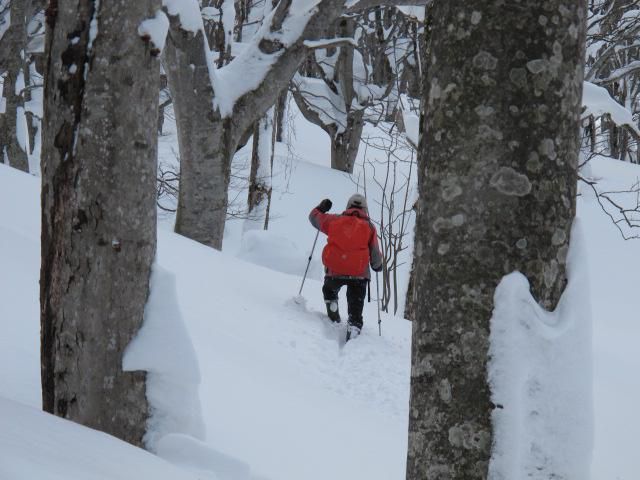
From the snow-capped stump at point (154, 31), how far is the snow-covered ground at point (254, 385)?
1158 millimetres

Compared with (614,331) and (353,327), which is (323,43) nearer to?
(353,327)

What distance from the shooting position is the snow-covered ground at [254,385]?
2.57 m

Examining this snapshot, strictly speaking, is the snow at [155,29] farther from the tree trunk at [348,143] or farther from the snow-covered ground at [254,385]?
the tree trunk at [348,143]

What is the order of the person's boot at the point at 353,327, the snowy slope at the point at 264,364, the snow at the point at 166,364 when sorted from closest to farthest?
1. the snow at the point at 166,364
2. the snowy slope at the point at 264,364
3. the person's boot at the point at 353,327

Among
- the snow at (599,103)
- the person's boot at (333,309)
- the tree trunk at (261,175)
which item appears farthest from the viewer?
the tree trunk at (261,175)

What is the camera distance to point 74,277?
3.05 meters

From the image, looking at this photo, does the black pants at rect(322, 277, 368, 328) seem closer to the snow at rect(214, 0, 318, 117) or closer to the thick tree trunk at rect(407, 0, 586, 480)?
the snow at rect(214, 0, 318, 117)

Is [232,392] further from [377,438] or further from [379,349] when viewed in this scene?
[379,349]

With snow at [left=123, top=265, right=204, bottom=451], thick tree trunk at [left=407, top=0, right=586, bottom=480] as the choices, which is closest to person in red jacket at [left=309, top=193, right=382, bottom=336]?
snow at [left=123, top=265, right=204, bottom=451]

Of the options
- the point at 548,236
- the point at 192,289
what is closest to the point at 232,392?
the point at 192,289

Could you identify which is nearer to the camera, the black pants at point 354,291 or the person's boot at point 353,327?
the person's boot at point 353,327

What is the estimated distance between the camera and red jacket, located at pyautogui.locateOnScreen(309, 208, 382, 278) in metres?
8.32

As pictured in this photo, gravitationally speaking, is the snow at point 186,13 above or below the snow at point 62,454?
above

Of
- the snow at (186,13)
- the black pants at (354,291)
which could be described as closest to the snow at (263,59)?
the snow at (186,13)
